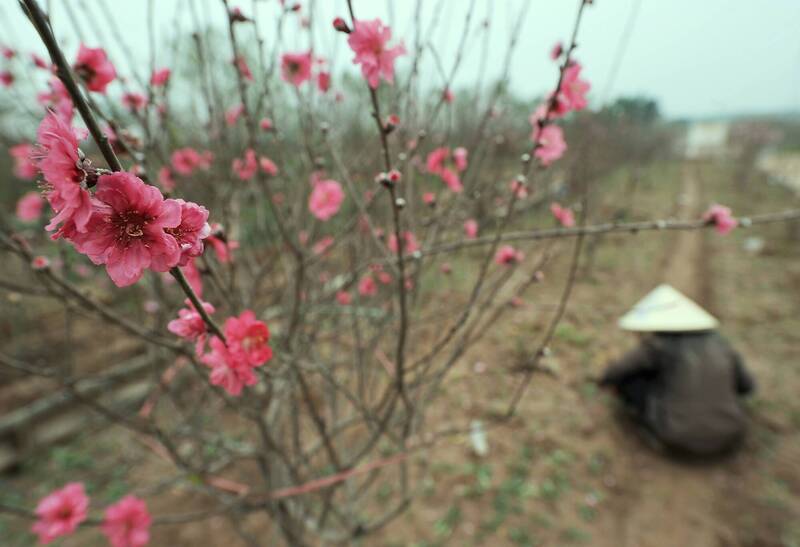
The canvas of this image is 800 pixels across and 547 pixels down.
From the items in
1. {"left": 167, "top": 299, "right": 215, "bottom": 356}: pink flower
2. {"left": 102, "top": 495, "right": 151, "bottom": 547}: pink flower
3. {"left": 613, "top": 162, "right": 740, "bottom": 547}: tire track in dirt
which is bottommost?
{"left": 613, "top": 162, "right": 740, "bottom": 547}: tire track in dirt

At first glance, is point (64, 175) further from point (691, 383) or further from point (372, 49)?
point (691, 383)

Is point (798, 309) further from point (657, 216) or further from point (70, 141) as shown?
point (70, 141)

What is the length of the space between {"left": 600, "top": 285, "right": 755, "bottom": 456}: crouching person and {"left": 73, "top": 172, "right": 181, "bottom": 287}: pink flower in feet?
10.5

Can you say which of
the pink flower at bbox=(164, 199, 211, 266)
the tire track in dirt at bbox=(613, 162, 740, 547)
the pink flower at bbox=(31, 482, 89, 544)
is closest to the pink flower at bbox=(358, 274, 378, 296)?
the pink flower at bbox=(31, 482, 89, 544)

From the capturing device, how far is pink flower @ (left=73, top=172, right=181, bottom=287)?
0.48 m

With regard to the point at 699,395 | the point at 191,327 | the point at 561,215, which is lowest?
the point at 699,395

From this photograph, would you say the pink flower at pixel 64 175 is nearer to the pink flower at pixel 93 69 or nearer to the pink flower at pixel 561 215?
the pink flower at pixel 93 69

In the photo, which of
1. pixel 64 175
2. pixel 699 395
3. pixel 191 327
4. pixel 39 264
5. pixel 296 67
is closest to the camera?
pixel 64 175

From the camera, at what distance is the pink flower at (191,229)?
523 mm

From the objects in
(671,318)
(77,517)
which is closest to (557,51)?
(77,517)

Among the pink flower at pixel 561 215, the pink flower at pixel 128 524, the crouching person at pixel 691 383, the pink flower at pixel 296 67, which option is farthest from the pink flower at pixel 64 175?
the crouching person at pixel 691 383

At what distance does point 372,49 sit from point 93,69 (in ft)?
2.35

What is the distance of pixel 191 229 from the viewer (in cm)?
53

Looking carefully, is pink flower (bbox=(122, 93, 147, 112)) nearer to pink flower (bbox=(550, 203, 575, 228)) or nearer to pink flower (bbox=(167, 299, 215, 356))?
pink flower (bbox=(167, 299, 215, 356))
